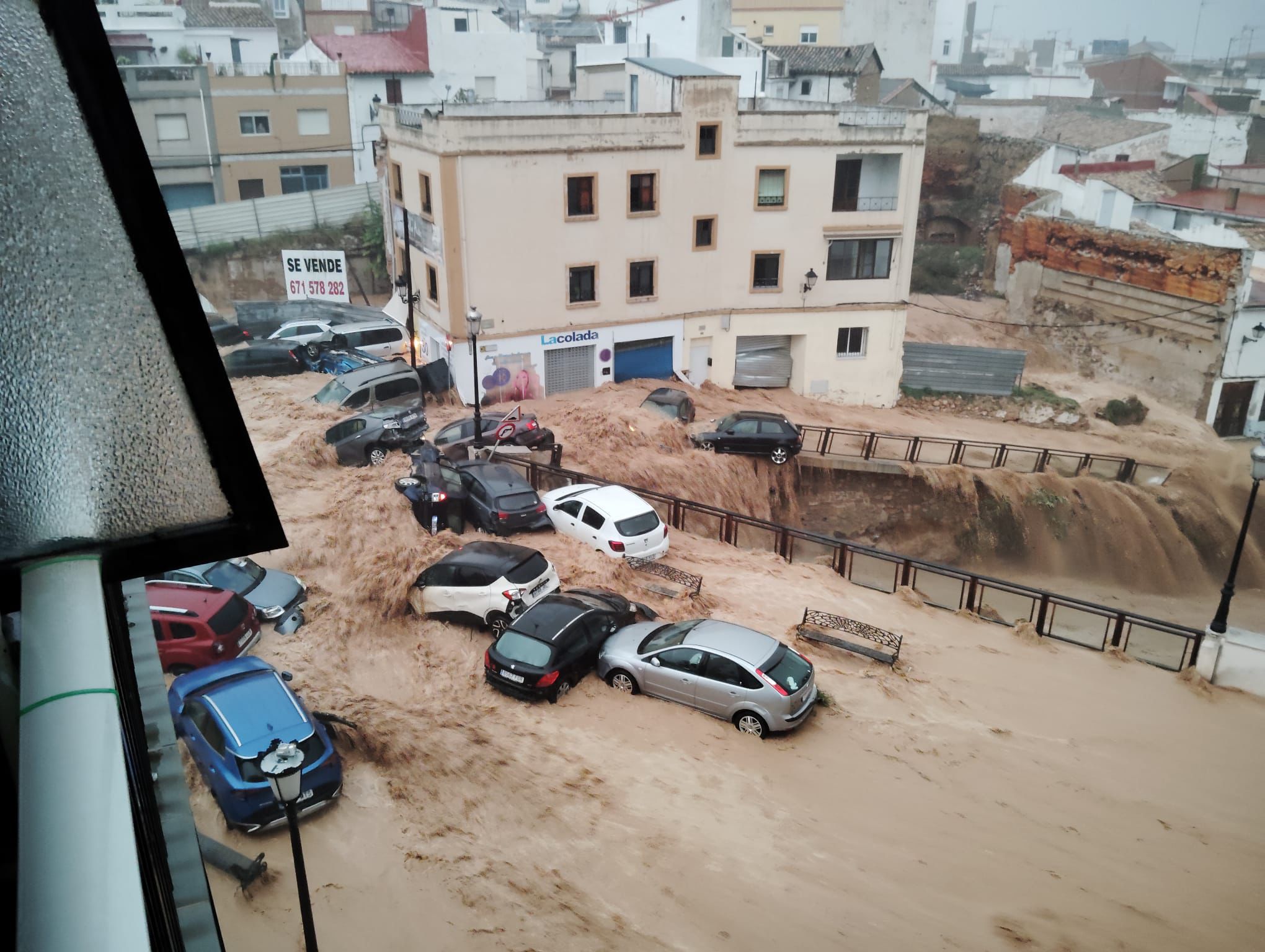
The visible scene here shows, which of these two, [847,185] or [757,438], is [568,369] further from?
[847,185]

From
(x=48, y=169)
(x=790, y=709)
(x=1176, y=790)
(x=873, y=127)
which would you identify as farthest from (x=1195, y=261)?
(x=48, y=169)

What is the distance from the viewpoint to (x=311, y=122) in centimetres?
4609

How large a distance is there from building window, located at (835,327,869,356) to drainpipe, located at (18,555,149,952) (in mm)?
31542

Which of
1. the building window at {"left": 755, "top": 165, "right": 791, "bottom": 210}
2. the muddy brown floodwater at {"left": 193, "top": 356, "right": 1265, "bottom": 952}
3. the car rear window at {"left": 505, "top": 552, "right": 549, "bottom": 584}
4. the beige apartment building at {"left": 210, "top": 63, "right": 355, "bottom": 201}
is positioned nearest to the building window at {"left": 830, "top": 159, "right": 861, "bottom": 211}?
the building window at {"left": 755, "top": 165, "right": 791, "bottom": 210}

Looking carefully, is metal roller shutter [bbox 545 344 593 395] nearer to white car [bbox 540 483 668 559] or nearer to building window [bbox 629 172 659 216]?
building window [bbox 629 172 659 216]

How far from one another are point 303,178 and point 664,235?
80.7 ft

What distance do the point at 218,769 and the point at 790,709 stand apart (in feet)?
24.2

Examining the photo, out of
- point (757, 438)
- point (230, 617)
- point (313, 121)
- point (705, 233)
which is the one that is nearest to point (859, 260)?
point (705, 233)

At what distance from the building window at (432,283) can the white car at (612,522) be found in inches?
489

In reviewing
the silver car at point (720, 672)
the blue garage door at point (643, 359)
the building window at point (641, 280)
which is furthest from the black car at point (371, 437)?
the silver car at point (720, 672)

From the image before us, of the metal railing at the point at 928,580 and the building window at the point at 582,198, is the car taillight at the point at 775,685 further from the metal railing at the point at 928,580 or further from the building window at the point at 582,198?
the building window at the point at 582,198

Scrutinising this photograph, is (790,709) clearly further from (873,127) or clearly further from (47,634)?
(873,127)

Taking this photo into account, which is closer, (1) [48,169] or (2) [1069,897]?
(1) [48,169]

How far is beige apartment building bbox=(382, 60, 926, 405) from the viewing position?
28078mm
